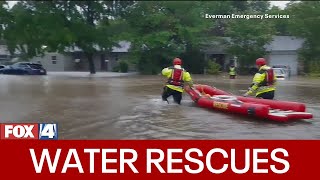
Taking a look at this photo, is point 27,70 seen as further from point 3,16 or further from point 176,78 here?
point 3,16

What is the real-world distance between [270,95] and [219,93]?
2319mm

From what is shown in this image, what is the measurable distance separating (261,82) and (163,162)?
23.2ft

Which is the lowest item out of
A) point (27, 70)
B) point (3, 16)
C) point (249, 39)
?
point (27, 70)

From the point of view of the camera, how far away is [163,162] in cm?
483

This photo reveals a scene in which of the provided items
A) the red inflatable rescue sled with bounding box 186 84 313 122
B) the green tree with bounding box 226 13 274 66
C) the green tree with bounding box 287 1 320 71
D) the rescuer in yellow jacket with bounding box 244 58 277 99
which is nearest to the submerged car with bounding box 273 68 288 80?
the green tree with bounding box 287 1 320 71

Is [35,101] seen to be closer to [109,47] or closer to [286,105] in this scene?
[286,105]

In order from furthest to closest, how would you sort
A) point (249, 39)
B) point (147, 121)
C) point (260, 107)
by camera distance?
point (249, 39)
point (147, 121)
point (260, 107)

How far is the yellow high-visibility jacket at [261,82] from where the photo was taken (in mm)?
11320

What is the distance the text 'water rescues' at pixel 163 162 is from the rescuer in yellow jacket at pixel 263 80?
253 inches

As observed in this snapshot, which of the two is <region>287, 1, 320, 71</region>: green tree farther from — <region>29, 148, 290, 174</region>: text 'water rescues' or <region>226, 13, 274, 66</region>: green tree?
<region>29, 148, 290, 174</region>: text 'water rescues'

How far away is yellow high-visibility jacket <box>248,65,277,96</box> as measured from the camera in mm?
11320

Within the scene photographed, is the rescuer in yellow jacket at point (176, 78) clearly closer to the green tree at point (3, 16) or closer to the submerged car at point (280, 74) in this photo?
the green tree at point (3, 16)

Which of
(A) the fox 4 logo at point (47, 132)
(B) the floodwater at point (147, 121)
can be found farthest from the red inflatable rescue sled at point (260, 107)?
(A) the fox 4 logo at point (47, 132)

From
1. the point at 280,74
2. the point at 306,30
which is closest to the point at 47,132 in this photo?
the point at 280,74
